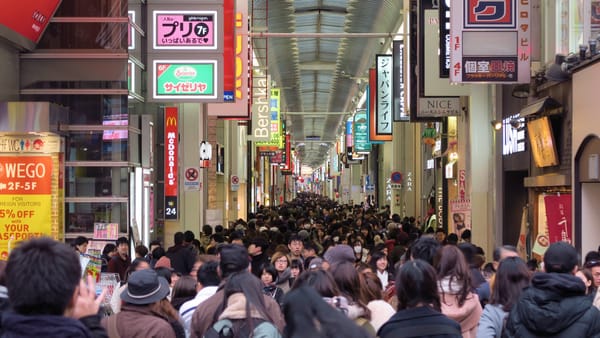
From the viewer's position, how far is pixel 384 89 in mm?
27625

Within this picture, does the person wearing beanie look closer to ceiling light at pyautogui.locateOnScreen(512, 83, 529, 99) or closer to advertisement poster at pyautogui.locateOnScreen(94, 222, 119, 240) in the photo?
advertisement poster at pyautogui.locateOnScreen(94, 222, 119, 240)

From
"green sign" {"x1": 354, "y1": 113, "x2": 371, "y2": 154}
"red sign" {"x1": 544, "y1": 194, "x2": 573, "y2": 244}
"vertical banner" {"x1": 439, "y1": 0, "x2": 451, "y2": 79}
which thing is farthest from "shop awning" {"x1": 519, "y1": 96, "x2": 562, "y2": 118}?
"green sign" {"x1": 354, "y1": 113, "x2": 371, "y2": 154}

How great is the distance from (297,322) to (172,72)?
42.3 feet

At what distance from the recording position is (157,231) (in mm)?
19469

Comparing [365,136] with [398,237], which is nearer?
[398,237]

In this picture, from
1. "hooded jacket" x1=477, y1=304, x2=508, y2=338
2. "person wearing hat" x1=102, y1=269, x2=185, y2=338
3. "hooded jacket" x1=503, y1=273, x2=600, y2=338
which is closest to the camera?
"hooded jacket" x1=503, y1=273, x2=600, y2=338

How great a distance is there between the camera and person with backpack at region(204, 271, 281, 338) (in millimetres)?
5185

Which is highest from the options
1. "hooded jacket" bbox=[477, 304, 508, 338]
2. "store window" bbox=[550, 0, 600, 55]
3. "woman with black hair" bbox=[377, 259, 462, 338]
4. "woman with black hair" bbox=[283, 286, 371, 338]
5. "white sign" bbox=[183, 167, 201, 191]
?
"store window" bbox=[550, 0, 600, 55]

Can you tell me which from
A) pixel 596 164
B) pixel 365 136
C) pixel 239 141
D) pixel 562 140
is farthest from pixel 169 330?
pixel 365 136

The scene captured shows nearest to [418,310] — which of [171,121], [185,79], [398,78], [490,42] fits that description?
[490,42]

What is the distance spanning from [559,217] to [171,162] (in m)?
7.98

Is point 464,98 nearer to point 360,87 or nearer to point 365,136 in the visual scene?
→ point 365,136

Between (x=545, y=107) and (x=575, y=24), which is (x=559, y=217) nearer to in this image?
(x=545, y=107)

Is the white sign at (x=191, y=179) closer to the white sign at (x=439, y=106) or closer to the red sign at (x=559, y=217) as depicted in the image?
the white sign at (x=439, y=106)
